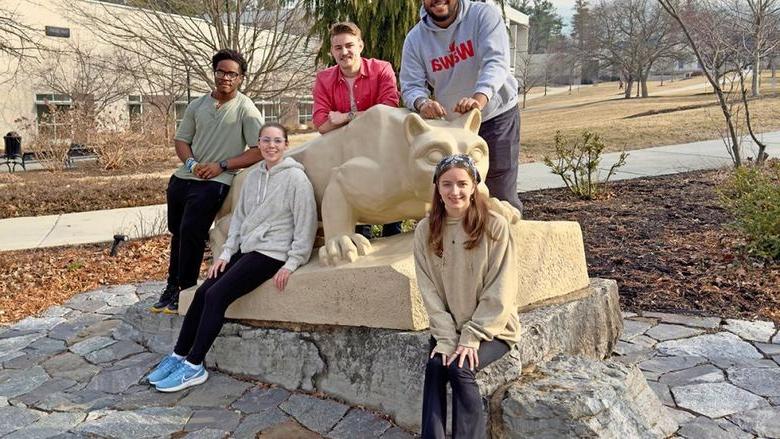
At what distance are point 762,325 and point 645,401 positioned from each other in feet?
6.10

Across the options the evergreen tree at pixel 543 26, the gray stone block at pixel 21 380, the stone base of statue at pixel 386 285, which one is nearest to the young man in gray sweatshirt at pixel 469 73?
the stone base of statue at pixel 386 285

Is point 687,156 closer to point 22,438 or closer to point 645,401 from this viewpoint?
point 645,401

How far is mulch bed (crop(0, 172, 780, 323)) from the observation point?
4879 mm

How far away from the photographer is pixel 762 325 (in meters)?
4.29

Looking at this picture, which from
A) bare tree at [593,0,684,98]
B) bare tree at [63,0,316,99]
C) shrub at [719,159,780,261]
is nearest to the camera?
shrub at [719,159,780,261]

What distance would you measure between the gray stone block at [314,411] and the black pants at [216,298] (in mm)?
546

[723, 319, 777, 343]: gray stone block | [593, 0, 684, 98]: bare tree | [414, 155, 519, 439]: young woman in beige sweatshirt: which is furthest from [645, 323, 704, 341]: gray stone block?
[593, 0, 684, 98]: bare tree

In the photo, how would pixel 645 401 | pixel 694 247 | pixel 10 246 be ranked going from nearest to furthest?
1. pixel 645 401
2. pixel 694 247
3. pixel 10 246

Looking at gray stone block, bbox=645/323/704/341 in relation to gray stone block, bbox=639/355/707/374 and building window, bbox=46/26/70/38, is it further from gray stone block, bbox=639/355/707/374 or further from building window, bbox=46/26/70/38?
building window, bbox=46/26/70/38

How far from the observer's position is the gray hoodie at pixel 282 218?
11.7ft

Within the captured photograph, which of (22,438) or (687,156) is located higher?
(687,156)

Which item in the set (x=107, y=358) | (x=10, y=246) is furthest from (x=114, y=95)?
(x=107, y=358)

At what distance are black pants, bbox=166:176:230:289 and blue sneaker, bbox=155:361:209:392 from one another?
2.79ft

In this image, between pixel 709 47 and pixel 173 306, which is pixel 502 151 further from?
pixel 709 47
